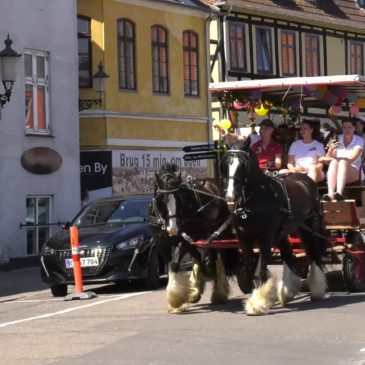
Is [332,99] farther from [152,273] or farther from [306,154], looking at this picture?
[152,273]

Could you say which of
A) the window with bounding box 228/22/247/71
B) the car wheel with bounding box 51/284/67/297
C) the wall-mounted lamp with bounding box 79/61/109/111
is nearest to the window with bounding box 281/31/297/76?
the window with bounding box 228/22/247/71

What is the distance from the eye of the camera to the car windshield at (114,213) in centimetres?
1803

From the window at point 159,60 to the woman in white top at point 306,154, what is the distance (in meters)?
16.1

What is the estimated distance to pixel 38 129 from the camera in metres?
25.6

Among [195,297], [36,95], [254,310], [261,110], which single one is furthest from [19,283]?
[254,310]

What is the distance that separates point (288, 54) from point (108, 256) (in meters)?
22.6

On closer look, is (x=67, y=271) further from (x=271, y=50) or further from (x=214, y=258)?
(x=271, y=50)

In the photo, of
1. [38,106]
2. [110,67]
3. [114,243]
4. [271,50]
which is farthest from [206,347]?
[271,50]

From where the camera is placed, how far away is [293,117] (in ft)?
Answer: 55.5

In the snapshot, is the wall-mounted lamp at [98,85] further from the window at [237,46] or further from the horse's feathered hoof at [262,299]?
the horse's feathered hoof at [262,299]

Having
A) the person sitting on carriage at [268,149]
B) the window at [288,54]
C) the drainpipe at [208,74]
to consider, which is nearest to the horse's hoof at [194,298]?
the person sitting on carriage at [268,149]

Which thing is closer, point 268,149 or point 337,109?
point 268,149

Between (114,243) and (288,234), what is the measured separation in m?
3.67

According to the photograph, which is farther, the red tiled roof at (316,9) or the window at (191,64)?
the red tiled roof at (316,9)
